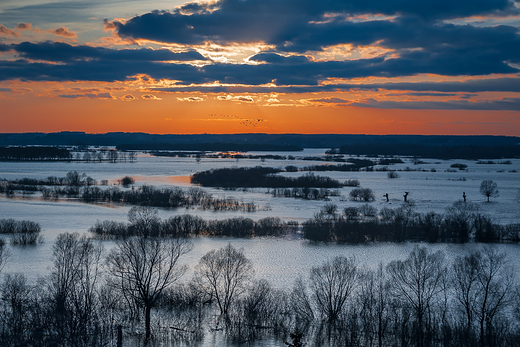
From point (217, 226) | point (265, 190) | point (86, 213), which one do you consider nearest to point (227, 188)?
point (265, 190)

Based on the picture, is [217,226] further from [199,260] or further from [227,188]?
[227,188]

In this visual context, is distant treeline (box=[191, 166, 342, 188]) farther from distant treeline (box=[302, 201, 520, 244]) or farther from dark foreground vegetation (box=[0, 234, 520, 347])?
dark foreground vegetation (box=[0, 234, 520, 347])

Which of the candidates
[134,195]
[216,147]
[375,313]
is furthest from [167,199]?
[216,147]

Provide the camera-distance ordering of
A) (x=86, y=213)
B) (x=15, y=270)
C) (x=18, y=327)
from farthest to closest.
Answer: (x=86, y=213), (x=15, y=270), (x=18, y=327)

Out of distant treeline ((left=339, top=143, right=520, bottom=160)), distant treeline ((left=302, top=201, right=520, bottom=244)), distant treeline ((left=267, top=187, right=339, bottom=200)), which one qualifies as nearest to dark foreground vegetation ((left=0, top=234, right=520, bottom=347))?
distant treeline ((left=302, top=201, right=520, bottom=244))

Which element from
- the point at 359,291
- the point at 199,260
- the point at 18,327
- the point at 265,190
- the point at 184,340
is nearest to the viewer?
the point at 18,327

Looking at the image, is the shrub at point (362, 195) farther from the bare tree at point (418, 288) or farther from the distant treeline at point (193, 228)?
the bare tree at point (418, 288)
